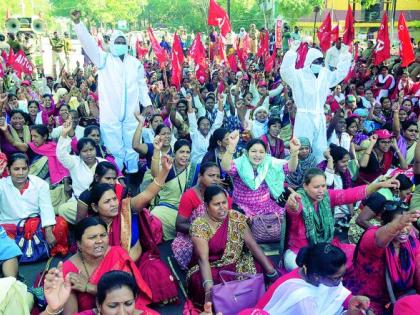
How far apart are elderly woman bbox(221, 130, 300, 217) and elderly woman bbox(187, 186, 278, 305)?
987 mm

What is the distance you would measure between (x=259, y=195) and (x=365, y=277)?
1.59m

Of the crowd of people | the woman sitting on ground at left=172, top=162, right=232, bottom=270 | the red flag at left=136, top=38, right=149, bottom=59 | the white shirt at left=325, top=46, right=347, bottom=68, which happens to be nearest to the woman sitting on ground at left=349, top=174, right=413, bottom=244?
the crowd of people

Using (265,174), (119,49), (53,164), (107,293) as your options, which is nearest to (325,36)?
(119,49)

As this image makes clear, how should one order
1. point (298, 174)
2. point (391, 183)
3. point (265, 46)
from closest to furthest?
1. point (391, 183)
2. point (298, 174)
3. point (265, 46)

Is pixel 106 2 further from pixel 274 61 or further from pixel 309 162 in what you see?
pixel 309 162

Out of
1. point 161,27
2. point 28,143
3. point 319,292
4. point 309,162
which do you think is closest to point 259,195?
point 309,162

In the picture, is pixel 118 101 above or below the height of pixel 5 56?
below

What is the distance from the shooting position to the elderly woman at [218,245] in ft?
10.4

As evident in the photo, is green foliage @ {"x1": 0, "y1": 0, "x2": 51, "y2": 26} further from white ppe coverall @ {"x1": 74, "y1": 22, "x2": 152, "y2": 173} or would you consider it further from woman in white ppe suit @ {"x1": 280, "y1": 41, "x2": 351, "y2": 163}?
woman in white ppe suit @ {"x1": 280, "y1": 41, "x2": 351, "y2": 163}

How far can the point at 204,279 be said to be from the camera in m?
3.05

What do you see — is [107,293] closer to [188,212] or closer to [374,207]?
[188,212]

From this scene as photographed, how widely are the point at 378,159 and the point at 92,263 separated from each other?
3.45 m

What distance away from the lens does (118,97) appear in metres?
6.34

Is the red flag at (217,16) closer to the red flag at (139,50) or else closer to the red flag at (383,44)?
the red flag at (383,44)
